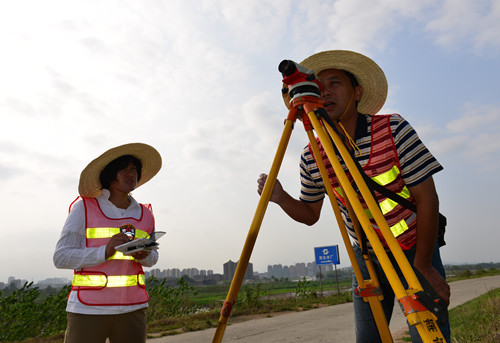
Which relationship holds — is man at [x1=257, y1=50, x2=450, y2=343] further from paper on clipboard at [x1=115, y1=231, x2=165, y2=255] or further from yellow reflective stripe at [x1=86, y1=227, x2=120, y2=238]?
yellow reflective stripe at [x1=86, y1=227, x2=120, y2=238]

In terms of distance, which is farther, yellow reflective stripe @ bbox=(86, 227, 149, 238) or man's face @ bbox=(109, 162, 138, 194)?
man's face @ bbox=(109, 162, 138, 194)

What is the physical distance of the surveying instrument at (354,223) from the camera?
1019mm

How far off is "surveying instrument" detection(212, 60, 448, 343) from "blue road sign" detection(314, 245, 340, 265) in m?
14.2

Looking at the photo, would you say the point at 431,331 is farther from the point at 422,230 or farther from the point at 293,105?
the point at 293,105

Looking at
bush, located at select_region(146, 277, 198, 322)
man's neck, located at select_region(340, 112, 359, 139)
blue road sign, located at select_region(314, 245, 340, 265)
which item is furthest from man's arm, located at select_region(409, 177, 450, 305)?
blue road sign, located at select_region(314, 245, 340, 265)

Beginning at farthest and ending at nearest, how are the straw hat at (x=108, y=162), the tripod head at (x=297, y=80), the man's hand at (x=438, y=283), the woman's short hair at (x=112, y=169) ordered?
the woman's short hair at (x=112, y=169) < the straw hat at (x=108, y=162) < the tripod head at (x=297, y=80) < the man's hand at (x=438, y=283)

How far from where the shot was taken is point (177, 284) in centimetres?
1011

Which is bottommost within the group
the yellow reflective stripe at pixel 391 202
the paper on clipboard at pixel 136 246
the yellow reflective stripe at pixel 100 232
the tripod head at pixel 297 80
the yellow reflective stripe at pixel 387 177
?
the paper on clipboard at pixel 136 246

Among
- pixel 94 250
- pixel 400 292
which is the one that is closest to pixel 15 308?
pixel 94 250

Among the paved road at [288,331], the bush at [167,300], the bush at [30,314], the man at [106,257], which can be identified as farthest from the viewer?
the bush at [167,300]

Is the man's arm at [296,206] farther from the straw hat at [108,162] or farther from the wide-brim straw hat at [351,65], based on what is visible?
the straw hat at [108,162]

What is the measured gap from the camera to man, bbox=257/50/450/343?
4.92 feet

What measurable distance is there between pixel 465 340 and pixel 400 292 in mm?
3725

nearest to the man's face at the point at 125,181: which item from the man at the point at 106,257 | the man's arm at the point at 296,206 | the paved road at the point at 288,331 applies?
the man at the point at 106,257
